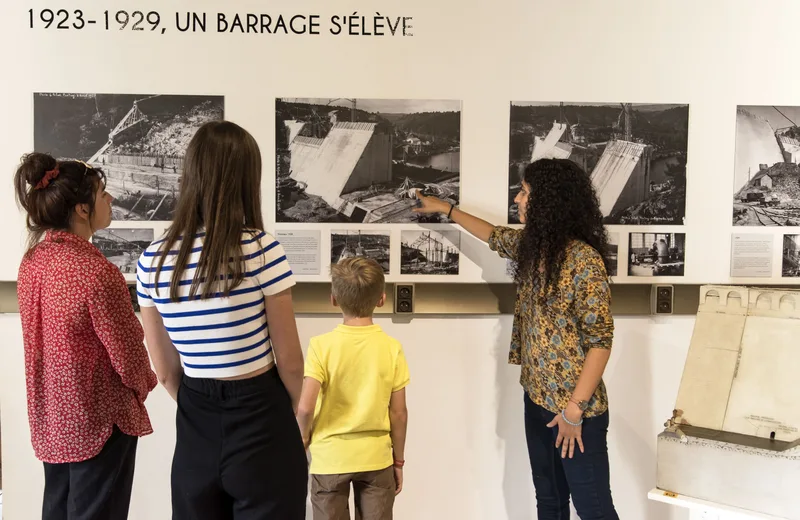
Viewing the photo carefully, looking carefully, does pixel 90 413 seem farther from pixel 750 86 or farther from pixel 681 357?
pixel 750 86

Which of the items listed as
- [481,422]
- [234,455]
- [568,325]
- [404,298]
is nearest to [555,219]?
[568,325]

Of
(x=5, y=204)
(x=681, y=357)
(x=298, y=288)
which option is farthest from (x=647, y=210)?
(x=5, y=204)

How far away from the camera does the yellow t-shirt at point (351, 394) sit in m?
1.87

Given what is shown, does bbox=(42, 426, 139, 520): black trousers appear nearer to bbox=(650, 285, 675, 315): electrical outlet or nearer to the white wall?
the white wall

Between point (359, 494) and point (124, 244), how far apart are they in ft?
4.74

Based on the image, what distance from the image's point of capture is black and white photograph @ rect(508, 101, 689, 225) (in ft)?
8.28

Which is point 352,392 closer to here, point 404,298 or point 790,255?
point 404,298

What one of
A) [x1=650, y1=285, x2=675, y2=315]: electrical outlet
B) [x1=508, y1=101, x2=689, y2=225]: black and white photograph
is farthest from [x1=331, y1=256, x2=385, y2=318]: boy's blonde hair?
[x1=650, y1=285, x2=675, y2=315]: electrical outlet

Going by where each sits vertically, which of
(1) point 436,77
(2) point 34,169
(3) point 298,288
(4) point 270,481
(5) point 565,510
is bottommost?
(5) point 565,510

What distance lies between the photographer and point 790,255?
262cm

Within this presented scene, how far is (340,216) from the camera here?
8.27ft

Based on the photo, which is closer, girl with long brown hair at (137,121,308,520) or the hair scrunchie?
girl with long brown hair at (137,121,308,520)

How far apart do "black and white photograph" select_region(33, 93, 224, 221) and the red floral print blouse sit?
0.81m

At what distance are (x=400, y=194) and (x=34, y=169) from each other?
4.40 ft
